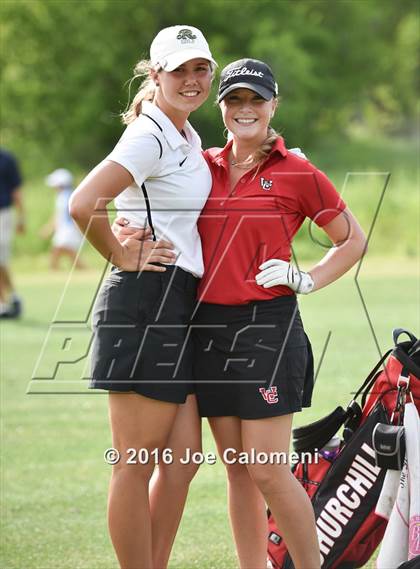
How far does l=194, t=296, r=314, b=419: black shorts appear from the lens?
3.85 m

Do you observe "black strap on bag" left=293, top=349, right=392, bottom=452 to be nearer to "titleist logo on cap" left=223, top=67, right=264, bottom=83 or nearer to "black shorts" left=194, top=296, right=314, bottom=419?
"black shorts" left=194, top=296, right=314, bottom=419

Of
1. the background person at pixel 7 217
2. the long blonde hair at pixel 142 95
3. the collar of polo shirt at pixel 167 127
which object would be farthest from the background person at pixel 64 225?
the collar of polo shirt at pixel 167 127

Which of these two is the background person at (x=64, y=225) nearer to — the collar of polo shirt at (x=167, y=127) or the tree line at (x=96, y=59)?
the collar of polo shirt at (x=167, y=127)

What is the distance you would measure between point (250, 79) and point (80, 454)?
3334 mm

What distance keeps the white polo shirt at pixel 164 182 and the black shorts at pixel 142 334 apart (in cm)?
11

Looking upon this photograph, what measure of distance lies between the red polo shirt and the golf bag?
62 cm

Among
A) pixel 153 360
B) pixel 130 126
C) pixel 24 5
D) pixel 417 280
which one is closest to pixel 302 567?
pixel 153 360

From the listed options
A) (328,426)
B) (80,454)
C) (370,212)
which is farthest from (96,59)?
(328,426)

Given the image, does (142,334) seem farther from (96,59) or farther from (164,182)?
(96,59)

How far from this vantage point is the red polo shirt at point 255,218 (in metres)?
3.85

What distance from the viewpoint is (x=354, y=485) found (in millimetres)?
4301

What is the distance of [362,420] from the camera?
14.2 ft

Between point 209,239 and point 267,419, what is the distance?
65cm

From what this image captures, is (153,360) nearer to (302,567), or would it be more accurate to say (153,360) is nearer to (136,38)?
(302,567)
